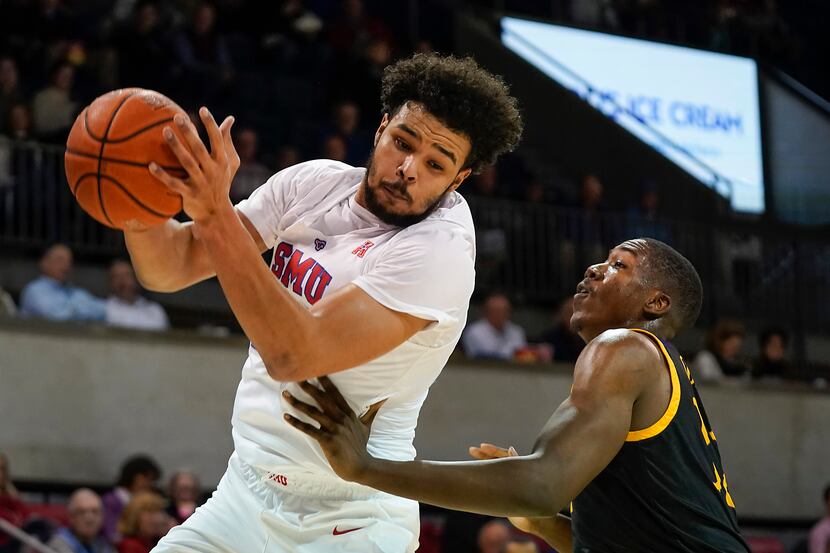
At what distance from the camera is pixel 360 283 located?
12.3 ft

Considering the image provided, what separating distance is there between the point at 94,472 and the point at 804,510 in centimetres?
654

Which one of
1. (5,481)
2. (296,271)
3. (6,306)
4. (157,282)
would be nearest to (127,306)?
(6,306)

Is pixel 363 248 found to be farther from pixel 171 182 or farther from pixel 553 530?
pixel 553 530

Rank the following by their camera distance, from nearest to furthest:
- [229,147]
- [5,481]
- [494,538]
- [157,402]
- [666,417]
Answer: [229,147], [666,417], [5,481], [494,538], [157,402]

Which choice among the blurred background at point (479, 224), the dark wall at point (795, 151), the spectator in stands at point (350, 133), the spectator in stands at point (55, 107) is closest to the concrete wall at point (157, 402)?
the blurred background at point (479, 224)

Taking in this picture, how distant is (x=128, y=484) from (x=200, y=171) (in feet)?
19.0

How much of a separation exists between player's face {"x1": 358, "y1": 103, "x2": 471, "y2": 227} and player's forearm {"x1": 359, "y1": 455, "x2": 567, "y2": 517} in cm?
86

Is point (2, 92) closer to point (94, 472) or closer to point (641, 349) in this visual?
point (94, 472)

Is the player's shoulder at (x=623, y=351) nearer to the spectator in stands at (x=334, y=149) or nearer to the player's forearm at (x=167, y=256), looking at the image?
the player's forearm at (x=167, y=256)

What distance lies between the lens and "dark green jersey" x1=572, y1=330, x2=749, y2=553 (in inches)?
150

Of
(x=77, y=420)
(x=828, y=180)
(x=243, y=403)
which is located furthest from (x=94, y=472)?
(x=828, y=180)

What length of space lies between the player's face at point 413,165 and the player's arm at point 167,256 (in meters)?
0.61

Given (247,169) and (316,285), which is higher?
(316,285)

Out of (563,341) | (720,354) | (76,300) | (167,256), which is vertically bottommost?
(720,354)
